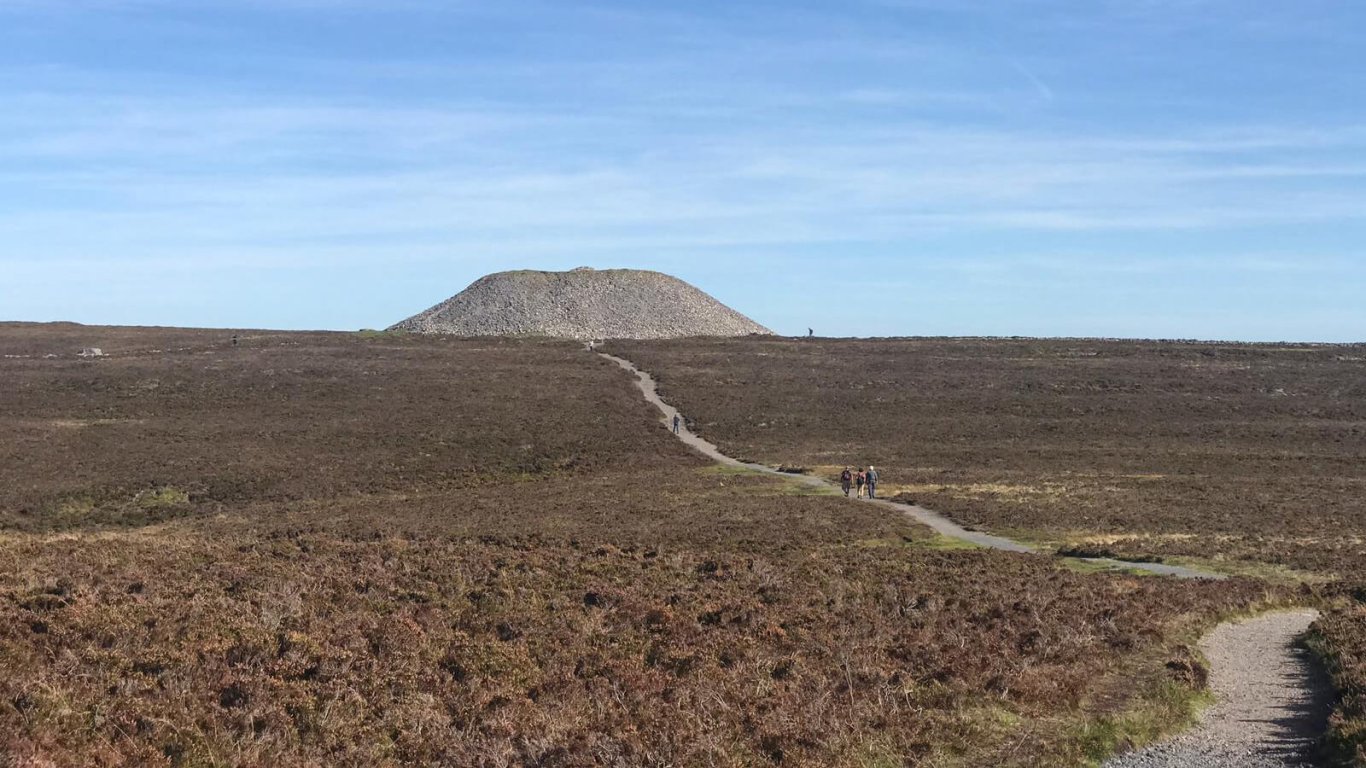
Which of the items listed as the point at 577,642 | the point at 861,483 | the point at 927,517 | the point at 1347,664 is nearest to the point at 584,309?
the point at 861,483

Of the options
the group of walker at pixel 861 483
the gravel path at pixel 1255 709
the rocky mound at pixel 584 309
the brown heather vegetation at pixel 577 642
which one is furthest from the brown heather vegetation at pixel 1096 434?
the rocky mound at pixel 584 309

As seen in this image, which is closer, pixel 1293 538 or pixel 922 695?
pixel 922 695

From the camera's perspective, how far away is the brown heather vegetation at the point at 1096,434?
3694 cm

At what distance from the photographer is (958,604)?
894 inches

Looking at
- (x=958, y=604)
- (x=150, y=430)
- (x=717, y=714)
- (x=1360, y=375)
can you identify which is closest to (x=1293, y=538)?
(x=958, y=604)

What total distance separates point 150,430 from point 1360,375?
314ft

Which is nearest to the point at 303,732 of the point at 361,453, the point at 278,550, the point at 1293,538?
the point at 278,550

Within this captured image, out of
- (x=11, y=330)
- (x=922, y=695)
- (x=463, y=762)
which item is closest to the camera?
(x=463, y=762)

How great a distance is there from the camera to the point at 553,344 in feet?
383

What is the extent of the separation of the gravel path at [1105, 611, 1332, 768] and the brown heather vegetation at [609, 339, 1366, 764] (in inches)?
A: 20.8

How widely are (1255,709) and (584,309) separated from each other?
141983 mm

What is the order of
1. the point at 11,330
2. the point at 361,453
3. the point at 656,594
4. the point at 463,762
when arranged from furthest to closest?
1. the point at 11,330
2. the point at 361,453
3. the point at 656,594
4. the point at 463,762

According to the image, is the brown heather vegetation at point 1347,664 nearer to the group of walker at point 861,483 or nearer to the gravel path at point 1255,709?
the gravel path at point 1255,709

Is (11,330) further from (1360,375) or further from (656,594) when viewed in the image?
(1360,375)
